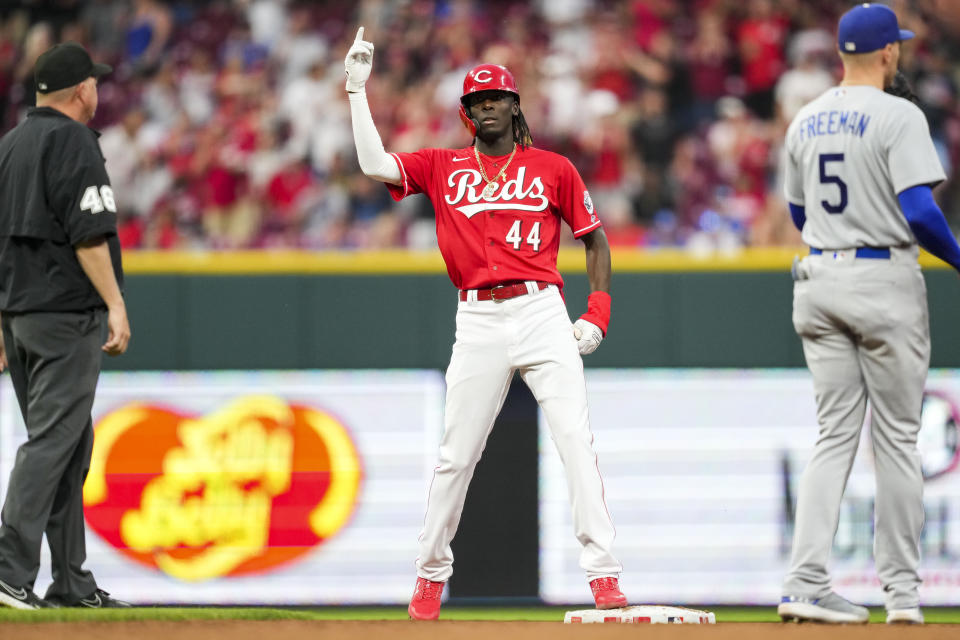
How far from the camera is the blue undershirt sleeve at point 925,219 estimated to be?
402cm

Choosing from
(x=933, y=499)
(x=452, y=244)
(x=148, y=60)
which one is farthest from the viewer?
(x=148, y=60)

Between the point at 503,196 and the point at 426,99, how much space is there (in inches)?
217

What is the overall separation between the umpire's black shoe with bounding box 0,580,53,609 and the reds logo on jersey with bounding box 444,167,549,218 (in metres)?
1.98

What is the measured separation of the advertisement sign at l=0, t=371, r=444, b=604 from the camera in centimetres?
634

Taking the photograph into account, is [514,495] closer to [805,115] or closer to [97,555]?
[97,555]

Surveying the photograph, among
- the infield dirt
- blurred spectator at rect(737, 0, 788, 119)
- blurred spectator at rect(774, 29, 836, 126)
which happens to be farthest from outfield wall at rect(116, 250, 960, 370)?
blurred spectator at rect(737, 0, 788, 119)

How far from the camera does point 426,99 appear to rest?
9984 millimetres

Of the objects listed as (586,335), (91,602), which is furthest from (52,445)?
(586,335)

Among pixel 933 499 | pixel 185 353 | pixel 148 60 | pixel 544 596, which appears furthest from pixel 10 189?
pixel 148 60

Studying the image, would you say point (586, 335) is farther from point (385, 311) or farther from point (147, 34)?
point (147, 34)

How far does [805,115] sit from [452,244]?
1284mm

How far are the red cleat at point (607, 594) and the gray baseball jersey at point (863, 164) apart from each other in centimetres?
131

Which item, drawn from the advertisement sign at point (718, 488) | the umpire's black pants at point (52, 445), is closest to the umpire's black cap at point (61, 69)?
the umpire's black pants at point (52, 445)

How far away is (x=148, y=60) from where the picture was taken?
1098cm
